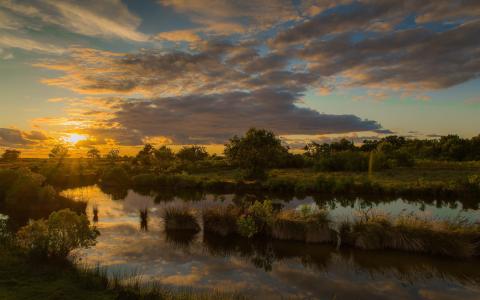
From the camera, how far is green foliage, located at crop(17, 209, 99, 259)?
14234 millimetres

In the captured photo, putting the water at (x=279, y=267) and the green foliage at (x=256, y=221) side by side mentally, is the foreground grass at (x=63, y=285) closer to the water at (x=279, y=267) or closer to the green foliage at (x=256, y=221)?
the water at (x=279, y=267)

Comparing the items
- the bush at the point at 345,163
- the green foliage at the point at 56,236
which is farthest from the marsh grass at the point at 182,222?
the bush at the point at 345,163

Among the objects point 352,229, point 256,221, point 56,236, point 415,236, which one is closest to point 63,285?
point 56,236

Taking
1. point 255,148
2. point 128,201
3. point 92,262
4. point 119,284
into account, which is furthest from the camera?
point 255,148

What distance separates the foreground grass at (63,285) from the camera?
11.0 metres

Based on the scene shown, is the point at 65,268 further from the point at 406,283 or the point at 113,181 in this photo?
the point at 113,181

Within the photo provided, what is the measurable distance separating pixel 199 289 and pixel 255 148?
1771 inches

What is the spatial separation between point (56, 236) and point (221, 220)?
9.78 metres

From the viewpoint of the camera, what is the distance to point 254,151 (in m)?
57.5

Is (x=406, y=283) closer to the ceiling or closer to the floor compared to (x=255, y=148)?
closer to the floor

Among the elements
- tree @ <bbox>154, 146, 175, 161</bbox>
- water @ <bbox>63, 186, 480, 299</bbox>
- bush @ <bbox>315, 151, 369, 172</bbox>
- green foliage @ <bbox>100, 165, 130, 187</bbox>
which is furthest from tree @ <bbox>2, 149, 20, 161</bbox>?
water @ <bbox>63, 186, 480, 299</bbox>

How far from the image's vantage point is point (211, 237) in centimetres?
2162

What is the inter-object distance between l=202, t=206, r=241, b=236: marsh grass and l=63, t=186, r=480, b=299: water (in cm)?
65

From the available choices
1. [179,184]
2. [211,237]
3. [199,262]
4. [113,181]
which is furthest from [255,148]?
[199,262]
